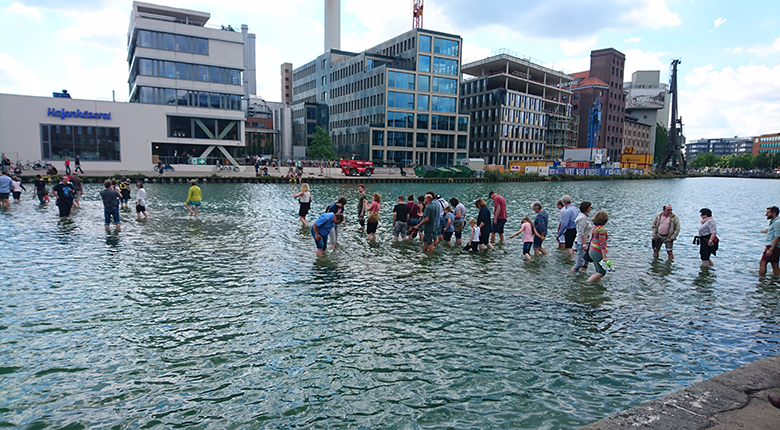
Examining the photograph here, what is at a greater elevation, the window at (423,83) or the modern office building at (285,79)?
the modern office building at (285,79)

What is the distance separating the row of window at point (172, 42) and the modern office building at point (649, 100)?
487 feet

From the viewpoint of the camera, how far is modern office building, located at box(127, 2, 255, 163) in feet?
186

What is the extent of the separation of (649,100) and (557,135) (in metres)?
76.1

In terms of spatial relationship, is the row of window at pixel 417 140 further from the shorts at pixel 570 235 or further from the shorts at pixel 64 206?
the shorts at pixel 570 235

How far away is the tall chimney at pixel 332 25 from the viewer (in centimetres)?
12228

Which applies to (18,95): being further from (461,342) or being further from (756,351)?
(756,351)

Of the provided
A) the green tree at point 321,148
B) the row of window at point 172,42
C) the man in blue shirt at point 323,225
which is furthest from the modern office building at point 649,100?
the man in blue shirt at point 323,225

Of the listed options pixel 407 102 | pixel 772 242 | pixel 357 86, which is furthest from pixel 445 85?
pixel 772 242

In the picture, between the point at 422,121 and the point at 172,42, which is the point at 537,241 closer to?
the point at 172,42

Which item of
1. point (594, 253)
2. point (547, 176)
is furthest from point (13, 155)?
point (547, 176)

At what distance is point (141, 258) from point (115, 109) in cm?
5134

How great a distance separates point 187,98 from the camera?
58688mm

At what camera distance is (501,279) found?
→ 12.0 m

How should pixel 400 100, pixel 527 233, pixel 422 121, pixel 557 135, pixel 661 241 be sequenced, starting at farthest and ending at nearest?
pixel 557 135 → pixel 422 121 → pixel 400 100 → pixel 661 241 → pixel 527 233
